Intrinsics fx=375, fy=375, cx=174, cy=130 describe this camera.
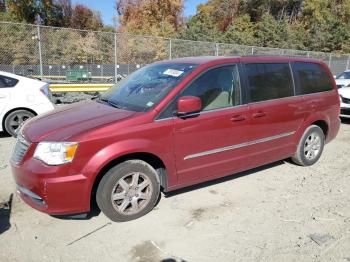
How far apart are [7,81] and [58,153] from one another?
475 centimetres

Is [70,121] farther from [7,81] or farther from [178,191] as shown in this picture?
[7,81]

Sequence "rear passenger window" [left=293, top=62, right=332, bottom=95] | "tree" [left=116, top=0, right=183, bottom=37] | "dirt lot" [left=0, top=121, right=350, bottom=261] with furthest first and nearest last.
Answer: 1. "tree" [left=116, top=0, right=183, bottom=37]
2. "rear passenger window" [left=293, top=62, right=332, bottom=95]
3. "dirt lot" [left=0, top=121, right=350, bottom=261]

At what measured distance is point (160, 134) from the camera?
13.4 feet

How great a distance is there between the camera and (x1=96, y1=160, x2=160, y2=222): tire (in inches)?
153

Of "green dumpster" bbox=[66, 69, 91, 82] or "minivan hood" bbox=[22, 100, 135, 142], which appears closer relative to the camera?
"minivan hood" bbox=[22, 100, 135, 142]

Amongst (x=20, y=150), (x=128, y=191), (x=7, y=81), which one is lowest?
(x=128, y=191)

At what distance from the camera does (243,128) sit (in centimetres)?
479

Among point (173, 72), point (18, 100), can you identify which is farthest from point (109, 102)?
point (18, 100)

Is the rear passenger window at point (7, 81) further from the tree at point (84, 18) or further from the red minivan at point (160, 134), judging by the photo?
the tree at point (84, 18)

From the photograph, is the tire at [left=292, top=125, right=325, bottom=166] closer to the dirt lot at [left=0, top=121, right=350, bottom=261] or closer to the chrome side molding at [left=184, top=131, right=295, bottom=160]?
the chrome side molding at [left=184, top=131, right=295, bottom=160]

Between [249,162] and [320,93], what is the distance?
6.22 ft

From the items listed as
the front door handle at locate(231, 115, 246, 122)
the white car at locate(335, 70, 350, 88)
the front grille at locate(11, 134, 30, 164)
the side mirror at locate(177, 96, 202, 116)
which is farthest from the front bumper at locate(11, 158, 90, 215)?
the white car at locate(335, 70, 350, 88)

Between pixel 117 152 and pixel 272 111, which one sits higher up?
pixel 272 111

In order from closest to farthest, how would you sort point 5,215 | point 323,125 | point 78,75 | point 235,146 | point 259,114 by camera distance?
point 5,215, point 235,146, point 259,114, point 323,125, point 78,75
